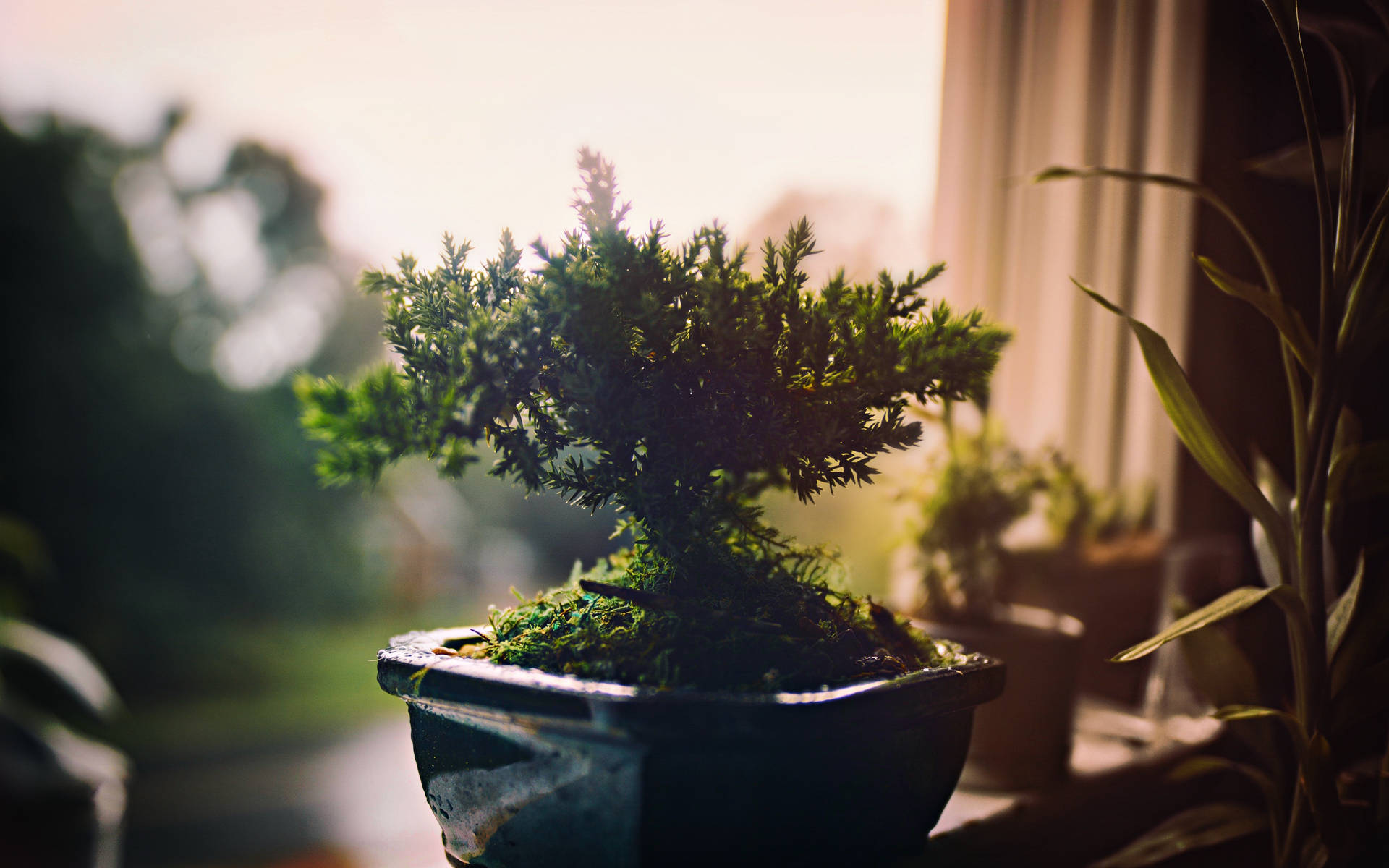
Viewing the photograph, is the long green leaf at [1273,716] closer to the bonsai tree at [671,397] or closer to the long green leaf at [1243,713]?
the long green leaf at [1243,713]

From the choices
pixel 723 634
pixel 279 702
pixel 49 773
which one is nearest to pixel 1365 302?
pixel 723 634

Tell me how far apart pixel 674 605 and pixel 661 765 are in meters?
0.10

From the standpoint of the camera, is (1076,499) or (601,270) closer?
(601,270)

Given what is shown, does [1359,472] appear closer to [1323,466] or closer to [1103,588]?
[1323,466]

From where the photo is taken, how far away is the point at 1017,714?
0.73 m

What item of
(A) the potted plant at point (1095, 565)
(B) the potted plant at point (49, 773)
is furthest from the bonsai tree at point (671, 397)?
(B) the potted plant at point (49, 773)

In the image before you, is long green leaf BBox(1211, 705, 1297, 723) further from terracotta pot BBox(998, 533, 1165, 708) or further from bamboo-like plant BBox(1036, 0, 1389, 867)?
terracotta pot BBox(998, 533, 1165, 708)

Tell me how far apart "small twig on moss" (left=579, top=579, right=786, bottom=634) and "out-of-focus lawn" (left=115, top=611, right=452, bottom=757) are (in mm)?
3246

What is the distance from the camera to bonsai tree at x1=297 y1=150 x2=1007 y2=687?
381mm

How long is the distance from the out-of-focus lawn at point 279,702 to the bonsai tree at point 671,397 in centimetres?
326

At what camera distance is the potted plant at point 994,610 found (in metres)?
0.72

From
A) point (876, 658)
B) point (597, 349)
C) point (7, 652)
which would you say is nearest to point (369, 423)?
point (597, 349)

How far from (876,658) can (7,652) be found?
6.13ft

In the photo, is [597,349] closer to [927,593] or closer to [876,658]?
[876,658]
